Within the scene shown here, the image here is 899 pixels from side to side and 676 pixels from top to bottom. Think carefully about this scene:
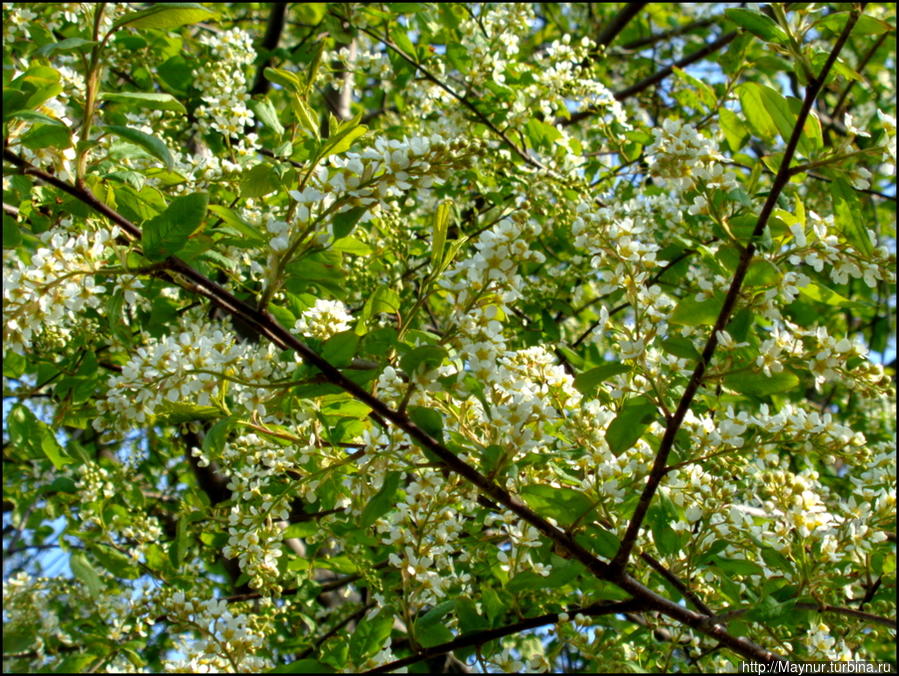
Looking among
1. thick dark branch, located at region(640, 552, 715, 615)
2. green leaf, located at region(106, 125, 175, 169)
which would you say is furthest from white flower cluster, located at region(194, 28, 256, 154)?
thick dark branch, located at region(640, 552, 715, 615)

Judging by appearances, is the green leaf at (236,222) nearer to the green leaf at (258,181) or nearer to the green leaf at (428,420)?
the green leaf at (258,181)

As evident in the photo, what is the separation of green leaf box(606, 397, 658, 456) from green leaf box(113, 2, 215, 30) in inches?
44.8

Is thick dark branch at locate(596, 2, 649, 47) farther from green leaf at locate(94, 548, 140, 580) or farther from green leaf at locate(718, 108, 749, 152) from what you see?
green leaf at locate(94, 548, 140, 580)

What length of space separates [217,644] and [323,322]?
0.99 m

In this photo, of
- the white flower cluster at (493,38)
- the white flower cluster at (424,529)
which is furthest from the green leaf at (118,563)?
the white flower cluster at (493,38)

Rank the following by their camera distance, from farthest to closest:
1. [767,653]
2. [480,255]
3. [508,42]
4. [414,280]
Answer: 1. [508,42]
2. [414,280]
3. [767,653]
4. [480,255]

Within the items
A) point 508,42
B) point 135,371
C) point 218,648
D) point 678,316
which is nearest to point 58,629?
point 218,648

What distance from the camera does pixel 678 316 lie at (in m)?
1.63

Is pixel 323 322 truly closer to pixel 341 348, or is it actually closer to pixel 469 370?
pixel 341 348

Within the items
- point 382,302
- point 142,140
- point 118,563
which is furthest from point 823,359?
point 118,563

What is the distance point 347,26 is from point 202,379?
2545mm

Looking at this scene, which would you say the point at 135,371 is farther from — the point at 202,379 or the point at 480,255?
the point at 480,255

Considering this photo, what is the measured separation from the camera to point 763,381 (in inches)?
63.5

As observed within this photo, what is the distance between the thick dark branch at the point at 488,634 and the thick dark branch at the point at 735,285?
0.30 meters
